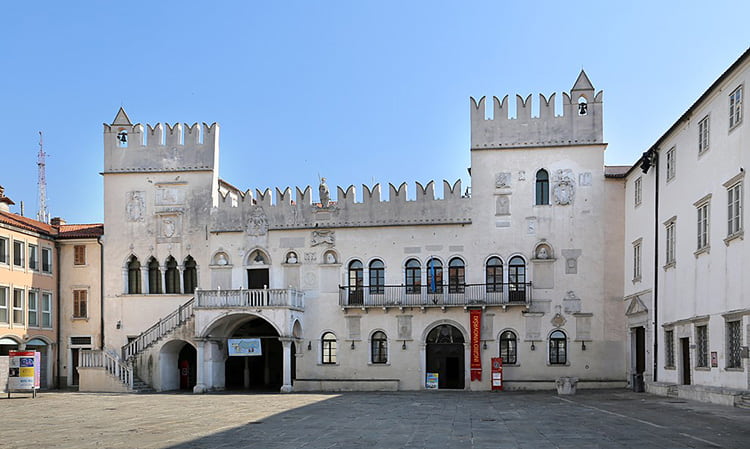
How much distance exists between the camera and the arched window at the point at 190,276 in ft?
141

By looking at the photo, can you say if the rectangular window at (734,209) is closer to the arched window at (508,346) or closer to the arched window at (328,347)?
the arched window at (508,346)

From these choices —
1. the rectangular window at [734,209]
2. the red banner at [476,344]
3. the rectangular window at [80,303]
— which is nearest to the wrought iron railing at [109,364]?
the rectangular window at [80,303]

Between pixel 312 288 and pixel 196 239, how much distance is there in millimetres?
6738

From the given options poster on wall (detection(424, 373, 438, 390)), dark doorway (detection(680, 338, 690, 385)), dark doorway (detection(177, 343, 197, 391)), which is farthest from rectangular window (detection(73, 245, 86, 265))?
dark doorway (detection(680, 338, 690, 385))

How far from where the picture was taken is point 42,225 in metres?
45.0

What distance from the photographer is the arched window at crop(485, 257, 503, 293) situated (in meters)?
40.2

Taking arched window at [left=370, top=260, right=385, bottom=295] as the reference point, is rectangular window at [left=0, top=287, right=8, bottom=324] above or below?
below

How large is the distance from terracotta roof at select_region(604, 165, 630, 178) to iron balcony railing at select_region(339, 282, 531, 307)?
6632 mm

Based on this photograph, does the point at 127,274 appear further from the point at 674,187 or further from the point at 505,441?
the point at 505,441

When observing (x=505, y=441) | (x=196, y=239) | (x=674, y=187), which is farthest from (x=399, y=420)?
(x=196, y=239)

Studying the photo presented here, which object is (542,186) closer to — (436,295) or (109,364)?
(436,295)

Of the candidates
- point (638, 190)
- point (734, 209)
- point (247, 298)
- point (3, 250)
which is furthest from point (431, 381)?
point (3, 250)

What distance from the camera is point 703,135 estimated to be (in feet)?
94.1

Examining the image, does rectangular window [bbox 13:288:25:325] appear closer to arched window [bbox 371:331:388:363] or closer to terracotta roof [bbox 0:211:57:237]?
terracotta roof [bbox 0:211:57:237]
